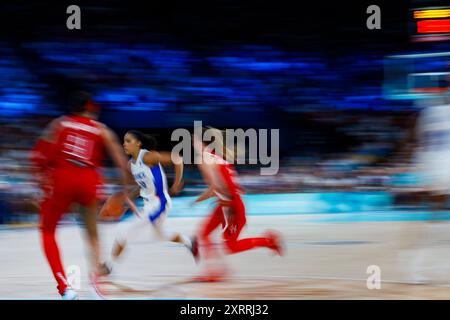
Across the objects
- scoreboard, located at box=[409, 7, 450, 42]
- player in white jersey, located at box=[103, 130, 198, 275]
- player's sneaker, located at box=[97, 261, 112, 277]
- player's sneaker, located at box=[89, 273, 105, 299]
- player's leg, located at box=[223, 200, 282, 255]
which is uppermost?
scoreboard, located at box=[409, 7, 450, 42]

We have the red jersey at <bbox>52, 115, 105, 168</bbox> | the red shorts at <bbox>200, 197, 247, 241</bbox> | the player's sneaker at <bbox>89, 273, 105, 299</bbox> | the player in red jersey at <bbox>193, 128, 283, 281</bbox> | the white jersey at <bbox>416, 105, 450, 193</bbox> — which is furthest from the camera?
the red shorts at <bbox>200, 197, 247, 241</bbox>

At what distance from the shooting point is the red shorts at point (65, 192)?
5.52 meters

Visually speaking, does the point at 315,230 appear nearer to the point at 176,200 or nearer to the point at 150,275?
the point at 176,200

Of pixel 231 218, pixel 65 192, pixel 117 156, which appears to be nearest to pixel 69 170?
pixel 65 192

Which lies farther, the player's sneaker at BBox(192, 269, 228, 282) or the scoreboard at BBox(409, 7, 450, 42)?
the scoreboard at BBox(409, 7, 450, 42)

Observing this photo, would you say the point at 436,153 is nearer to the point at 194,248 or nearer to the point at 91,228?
the point at 194,248

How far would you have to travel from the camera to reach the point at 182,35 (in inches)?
440

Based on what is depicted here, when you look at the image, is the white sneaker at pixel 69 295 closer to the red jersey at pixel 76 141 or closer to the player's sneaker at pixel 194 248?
the red jersey at pixel 76 141

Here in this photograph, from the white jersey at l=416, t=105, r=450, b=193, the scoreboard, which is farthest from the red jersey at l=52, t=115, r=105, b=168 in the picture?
the scoreboard

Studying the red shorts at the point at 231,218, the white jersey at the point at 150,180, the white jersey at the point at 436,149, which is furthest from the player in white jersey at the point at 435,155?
the white jersey at the point at 150,180

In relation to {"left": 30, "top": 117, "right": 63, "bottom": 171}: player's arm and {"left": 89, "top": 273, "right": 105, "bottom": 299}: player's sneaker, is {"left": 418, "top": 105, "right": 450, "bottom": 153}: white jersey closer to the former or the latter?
{"left": 89, "top": 273, "right": 105, "bottom": 299}: player's sneaker

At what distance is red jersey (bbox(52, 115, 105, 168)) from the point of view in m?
5.55

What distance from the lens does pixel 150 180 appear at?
20.5 ft
